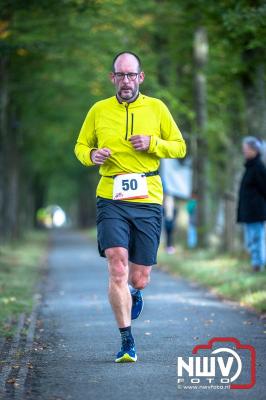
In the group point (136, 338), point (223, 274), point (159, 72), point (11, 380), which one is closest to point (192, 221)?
point (159, 72)

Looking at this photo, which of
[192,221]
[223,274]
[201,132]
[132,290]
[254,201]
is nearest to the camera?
[132,290]

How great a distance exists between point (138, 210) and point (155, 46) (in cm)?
2117

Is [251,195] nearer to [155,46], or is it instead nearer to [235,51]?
[235,51]

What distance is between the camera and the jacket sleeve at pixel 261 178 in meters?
15.2

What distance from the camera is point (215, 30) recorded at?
18328mm

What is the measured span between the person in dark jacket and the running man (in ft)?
23.8

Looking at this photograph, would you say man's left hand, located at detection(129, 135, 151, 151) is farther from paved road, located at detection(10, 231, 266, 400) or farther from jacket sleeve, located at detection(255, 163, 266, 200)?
jacket sleeve, located at detection(255, 163, 266, 200)

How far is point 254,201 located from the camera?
15164 millimetres

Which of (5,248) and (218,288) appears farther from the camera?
(5,248)

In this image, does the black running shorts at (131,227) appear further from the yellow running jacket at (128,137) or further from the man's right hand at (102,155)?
the man's right hand at (102,155)

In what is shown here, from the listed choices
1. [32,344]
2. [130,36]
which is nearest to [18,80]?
[130,36]

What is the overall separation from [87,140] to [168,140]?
65cm

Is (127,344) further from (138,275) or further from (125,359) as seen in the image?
(138,275)

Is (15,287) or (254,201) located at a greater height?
(254,201)
